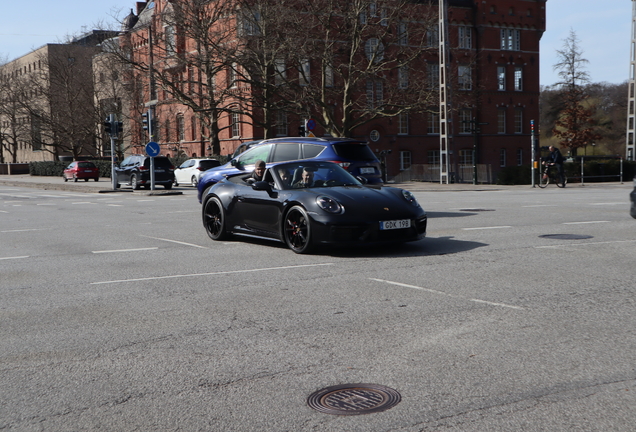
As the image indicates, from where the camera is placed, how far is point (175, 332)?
570 centimetres

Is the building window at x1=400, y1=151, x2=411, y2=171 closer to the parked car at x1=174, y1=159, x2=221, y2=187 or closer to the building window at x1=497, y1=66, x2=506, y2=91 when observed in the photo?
the building window at x1=497, y1=66, x2=506, y2=91

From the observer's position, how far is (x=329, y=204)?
32.6 ft

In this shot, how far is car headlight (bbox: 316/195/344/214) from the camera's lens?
9.86 metres

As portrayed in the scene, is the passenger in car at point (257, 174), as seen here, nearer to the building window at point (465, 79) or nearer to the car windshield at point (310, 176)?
the car windshield at point (310, 176)

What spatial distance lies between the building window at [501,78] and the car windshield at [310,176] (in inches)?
2227

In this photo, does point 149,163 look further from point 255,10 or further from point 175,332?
point 175,332

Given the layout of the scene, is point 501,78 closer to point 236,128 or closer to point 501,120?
point 501,120

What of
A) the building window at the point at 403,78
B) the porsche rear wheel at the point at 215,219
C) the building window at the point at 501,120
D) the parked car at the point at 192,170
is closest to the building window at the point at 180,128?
the building window at the point at 403,78

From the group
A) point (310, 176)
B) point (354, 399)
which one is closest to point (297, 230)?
point (310, 176)

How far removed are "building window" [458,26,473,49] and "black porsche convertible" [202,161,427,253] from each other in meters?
54.8

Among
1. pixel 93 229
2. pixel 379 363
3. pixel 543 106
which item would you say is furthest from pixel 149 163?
pixel 543 106

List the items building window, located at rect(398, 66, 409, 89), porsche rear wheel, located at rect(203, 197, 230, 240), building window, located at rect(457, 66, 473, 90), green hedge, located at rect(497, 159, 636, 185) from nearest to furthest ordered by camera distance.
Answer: porsche rear wheel, located at rect(203, 197, 230, 240) < green hedge, located at rect(497, 159, 636, 185) < building window, located at rect(398, 66, 409, 89) < building window, located at rect(457, 66, 473, 90)

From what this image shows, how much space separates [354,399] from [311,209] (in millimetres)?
6040

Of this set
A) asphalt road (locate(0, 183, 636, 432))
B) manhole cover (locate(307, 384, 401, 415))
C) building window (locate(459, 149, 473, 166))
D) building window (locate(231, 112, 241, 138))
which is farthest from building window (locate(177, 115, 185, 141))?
manhole cover (locate(307, 384, 401, 415))
